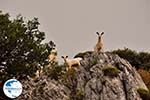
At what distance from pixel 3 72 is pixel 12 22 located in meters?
3.05

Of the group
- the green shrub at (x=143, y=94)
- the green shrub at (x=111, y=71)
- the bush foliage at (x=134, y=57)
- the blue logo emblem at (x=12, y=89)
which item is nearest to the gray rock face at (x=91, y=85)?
the green shrub at (x=111, y=71)

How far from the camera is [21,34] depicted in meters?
22.3

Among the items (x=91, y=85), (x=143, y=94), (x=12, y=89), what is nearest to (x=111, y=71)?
(x=91, y=85)

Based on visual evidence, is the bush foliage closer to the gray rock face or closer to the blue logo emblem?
the gray rock face

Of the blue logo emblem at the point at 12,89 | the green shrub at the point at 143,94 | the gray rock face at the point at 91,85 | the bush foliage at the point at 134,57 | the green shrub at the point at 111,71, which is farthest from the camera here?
the bush foliage at the point at 134,57

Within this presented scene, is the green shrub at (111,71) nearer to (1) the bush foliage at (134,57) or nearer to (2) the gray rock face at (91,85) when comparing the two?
(2) the gray rock face at (91,85)

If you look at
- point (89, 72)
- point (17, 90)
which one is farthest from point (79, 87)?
point (17, 90)

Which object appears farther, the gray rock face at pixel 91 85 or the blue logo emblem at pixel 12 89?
the gray rock face at pixel 91 85

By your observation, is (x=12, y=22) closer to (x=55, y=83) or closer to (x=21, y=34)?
(x=21, y=34)

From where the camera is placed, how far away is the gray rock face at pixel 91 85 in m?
24.7

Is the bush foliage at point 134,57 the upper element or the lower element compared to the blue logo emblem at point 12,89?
upper

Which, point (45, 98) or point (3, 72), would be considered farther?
point (45, 98)

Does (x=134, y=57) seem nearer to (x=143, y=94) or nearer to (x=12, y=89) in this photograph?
(x=143, y=94)

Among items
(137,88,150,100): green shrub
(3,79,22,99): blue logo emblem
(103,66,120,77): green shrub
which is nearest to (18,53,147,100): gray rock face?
(103,66,120,77): green shrub
